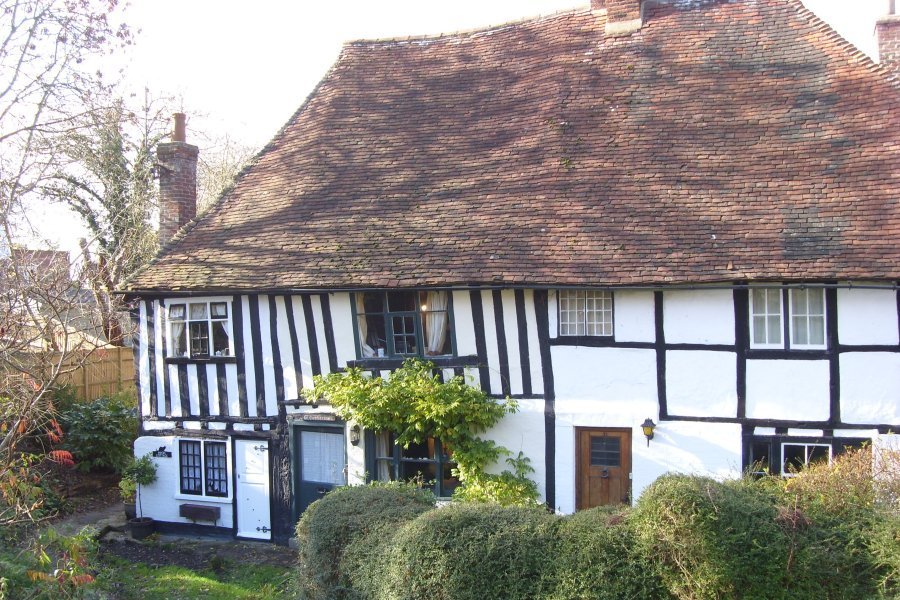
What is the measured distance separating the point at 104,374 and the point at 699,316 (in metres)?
15.7

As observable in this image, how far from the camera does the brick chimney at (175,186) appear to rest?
53.2ft

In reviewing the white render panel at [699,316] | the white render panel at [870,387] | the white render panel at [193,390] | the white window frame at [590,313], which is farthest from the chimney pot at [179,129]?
the white render panel at [870,387]

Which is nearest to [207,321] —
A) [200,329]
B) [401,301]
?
[200,329]

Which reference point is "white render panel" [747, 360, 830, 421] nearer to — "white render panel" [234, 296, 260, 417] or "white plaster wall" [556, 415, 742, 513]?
"white plaster wall" [556, 415, 742, 513]

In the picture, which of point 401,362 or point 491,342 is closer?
point 491,342

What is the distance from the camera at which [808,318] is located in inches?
435

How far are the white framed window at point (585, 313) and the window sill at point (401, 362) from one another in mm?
1515

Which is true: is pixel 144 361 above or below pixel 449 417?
above

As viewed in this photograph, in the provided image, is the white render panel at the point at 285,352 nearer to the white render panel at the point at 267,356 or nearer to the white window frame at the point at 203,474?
the white render panel at the point at 267,356

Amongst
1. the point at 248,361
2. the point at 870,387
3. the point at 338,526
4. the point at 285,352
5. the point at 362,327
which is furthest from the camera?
the point at 248,361

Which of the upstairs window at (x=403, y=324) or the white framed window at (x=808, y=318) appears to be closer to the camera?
the white framed window at (x=808, y=318)

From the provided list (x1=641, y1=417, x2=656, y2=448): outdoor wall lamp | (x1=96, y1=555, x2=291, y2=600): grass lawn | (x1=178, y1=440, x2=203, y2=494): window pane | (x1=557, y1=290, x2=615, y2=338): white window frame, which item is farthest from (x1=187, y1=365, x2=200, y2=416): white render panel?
(x1=641, y1=417, x2=656, y2=448): outdoor wall lamp

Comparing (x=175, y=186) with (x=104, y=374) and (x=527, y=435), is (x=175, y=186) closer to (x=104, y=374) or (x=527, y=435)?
(x=104, y=374)

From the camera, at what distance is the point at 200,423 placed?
14234 mm
